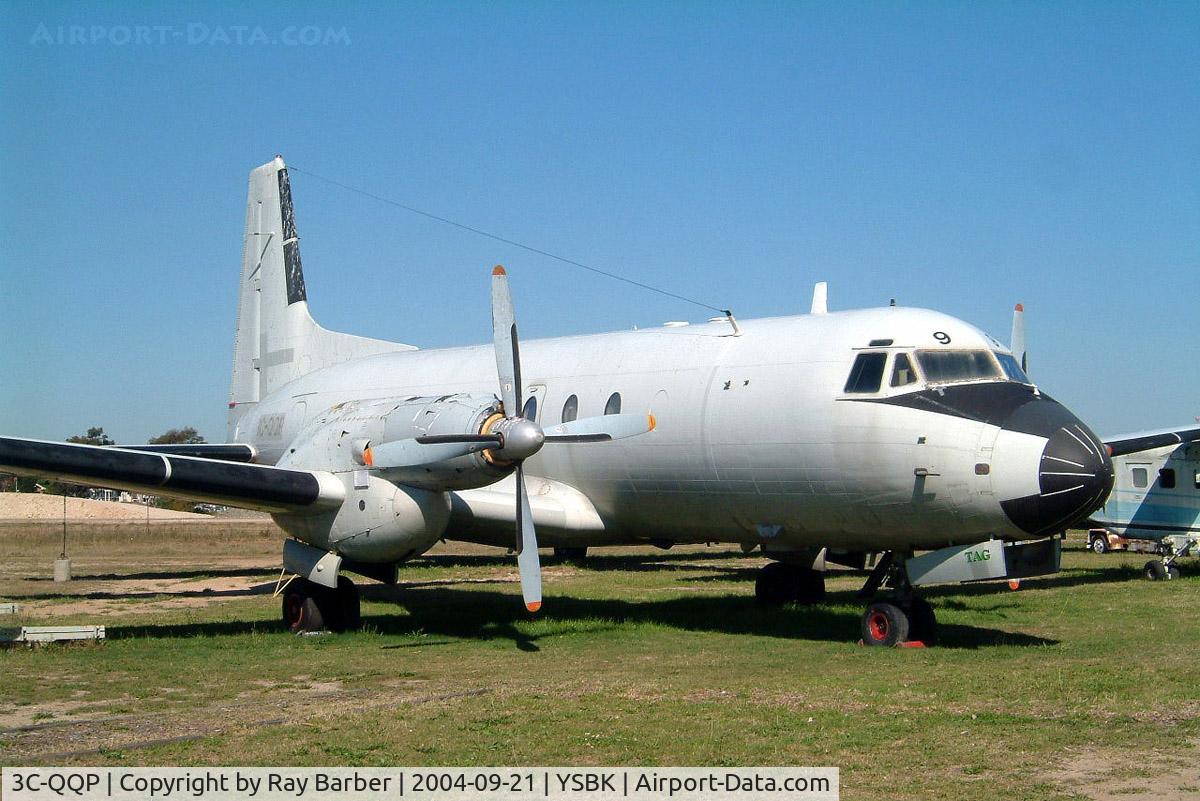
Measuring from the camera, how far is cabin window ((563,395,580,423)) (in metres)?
16.0

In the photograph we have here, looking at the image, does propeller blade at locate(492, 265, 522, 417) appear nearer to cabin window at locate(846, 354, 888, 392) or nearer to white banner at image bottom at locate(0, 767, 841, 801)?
cabin window at locate(846, 354, 888, 392)

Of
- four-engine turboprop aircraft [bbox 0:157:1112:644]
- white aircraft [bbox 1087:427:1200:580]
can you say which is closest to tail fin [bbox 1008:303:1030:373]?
four-engine turboprop aircraft [bbox 0:157:1112:644]

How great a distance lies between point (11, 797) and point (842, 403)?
27.9 feet

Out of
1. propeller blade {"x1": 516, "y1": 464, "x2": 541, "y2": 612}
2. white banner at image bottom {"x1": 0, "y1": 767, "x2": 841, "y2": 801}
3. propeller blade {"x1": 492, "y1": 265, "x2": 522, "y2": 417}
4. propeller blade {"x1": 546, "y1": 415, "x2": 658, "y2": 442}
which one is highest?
propeller blade {"x1": 492, "y1": 265, "x2": 522, "y2": 417}

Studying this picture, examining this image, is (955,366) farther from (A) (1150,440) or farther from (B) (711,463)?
(A) (1150,440)

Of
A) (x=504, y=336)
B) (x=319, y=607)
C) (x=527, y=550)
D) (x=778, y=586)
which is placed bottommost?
(x=778, y=586)

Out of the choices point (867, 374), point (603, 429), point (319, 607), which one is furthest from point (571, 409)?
point (867, 374)

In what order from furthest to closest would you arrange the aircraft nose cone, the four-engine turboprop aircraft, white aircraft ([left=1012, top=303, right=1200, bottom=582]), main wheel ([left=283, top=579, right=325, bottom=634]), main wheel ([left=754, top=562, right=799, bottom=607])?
white aircraft ([left=1012, top=303, right=1200, bottom=582]), main wheel ([left=754, top=562, right=799, bottom=607]), main wheel ([left=283, top=579, right=325, bottom=634]), the four-engine turboprop aircraft, the aircraft nose cone

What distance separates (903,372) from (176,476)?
7730 millimetres

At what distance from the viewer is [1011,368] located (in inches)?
517

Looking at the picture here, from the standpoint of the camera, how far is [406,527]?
44.4 ft

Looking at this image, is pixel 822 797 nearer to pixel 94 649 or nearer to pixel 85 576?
pixel 94 649

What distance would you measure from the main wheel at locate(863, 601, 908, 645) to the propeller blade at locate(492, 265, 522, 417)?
437 centimetres

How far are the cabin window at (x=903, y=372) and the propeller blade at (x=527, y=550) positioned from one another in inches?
158
